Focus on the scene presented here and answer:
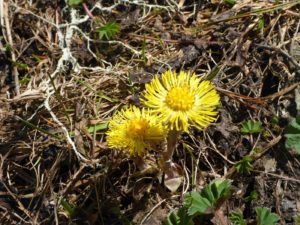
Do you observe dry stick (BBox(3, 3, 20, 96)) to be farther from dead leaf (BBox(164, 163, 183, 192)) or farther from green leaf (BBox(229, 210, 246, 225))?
green leaf (BBox(229, 210, 246, 225))

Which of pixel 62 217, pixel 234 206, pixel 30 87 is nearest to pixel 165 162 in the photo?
pixel 234 206

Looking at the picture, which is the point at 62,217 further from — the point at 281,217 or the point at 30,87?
the point at 281,217

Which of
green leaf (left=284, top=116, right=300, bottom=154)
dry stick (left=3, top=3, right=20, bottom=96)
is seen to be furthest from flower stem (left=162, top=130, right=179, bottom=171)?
dry stick (left=3, top=3, right=20, bottom=96)

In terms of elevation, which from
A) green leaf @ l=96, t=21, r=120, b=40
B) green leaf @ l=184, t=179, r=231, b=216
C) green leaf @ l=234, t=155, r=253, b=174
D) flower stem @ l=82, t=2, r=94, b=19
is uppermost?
flower stem @ l=82, t=2, r=94, b=19

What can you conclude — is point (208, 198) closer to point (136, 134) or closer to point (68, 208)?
point (136, 134)

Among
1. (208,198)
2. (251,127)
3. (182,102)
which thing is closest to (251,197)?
(208,198)

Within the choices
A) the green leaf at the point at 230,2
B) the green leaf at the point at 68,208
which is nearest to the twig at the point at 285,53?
the green leaf at the point at 230,2
